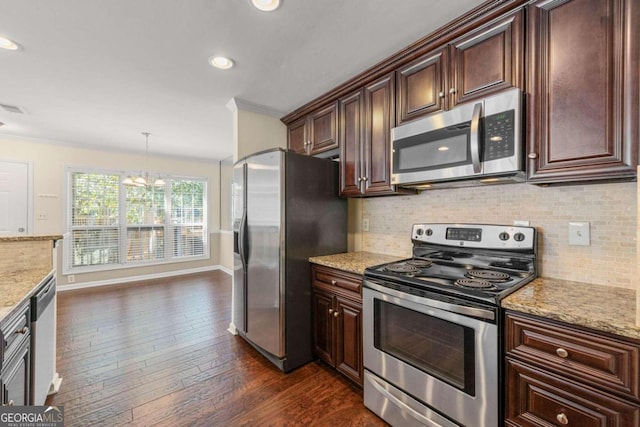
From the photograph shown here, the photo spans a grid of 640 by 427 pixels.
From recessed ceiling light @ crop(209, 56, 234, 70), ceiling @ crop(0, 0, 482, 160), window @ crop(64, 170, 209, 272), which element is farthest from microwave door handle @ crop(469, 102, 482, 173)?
window @ crop(64, 170, 209, 272)

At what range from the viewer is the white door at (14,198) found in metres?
4.06

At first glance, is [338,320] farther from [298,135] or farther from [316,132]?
[298,135]

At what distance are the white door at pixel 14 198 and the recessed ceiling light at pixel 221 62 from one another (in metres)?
4.24

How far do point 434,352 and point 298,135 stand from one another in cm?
240

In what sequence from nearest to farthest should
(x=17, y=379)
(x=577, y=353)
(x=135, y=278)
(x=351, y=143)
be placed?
(x=577, y=353)
(x=17, y=379)
(x=351, y=143)
(x=135, y=278)

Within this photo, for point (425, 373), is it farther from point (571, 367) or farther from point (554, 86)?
point (554, 86)

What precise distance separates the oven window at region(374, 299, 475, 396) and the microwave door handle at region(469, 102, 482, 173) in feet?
2.82

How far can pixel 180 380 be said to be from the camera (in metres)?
2.11

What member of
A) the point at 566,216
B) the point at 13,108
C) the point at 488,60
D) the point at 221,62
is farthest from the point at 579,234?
the point at 13,108

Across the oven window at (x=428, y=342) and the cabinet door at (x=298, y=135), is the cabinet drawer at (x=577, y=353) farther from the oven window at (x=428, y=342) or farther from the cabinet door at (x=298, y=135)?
the cabinet door at (x=298, y=135)

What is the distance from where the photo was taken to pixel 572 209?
1.53 m

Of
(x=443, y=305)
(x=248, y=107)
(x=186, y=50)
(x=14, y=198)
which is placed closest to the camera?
(x=443, y=305)

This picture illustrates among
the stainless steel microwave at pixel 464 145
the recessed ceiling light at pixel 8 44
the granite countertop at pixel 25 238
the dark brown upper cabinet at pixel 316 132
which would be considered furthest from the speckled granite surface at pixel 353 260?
the recessed ceiling light at pixel 8 44

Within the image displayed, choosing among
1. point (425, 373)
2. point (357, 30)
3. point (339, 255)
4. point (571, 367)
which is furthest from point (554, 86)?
point (339, 255)
